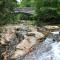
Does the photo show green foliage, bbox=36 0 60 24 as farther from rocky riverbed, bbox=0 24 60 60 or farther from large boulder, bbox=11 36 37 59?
large boulder, bbox=11 36 37 59

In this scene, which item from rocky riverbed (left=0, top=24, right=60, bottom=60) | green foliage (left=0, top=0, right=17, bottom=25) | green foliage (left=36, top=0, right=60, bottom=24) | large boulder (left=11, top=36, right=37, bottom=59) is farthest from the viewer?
green foliage (left=0, top=0, right=17, bottom=25)

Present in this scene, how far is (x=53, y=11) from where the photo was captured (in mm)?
15898

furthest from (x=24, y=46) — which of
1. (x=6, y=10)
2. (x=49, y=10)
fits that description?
(x=6, y=10)

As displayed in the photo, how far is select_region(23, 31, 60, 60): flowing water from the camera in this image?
28.8 ft

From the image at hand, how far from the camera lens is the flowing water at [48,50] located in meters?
8.79

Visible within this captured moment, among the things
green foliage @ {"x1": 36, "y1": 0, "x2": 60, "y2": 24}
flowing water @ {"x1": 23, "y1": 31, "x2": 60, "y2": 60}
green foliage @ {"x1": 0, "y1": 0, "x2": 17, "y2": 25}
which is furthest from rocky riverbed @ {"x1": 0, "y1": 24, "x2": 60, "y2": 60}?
green foliage @ {"x1": 0, "y1": 0, "x2": 17, "y2": 25}

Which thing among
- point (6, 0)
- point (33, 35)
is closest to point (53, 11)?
point (6, 0)

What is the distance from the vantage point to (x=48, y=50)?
31.2 feet

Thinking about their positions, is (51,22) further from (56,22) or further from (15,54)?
(15,54)

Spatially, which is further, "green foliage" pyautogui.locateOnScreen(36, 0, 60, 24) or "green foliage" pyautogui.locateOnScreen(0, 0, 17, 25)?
"green foliage" pyautogui.locateOnScreen(0, 0, 17, 25)

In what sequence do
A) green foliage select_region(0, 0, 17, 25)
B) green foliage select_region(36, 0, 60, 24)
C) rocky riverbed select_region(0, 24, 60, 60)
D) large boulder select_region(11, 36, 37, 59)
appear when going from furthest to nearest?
green foliage select_region(0, 0, 17, 25) → green foliage select_region(36, 0, 60, 24) → large boulder select_region(11, 36, 37, 59) → rocky riverbed select_region(0, 24, 60, 60)

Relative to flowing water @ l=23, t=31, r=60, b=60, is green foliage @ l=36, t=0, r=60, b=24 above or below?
above

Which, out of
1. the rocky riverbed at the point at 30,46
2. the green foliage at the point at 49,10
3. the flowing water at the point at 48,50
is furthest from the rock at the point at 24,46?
the green foliage at the point at 49,10

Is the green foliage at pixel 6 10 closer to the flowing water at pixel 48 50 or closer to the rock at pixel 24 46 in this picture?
the rock at pixel 24 46
